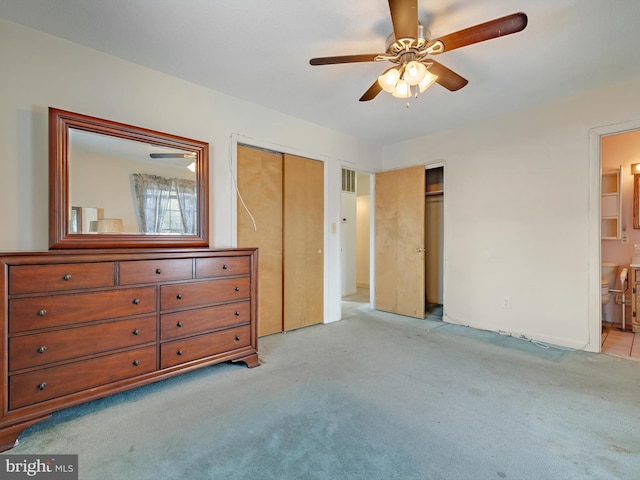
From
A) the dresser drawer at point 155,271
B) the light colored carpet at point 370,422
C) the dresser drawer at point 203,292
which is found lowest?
the light colored carpet at point 370,422

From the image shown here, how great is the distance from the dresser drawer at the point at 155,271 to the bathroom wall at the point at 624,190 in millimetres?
4789

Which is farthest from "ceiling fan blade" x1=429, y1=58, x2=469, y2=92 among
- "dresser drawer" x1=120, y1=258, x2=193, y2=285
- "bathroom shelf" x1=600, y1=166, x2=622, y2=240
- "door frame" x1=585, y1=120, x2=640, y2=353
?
"bathroom shelf" x1=600, y1=166, x2=622, y2=240

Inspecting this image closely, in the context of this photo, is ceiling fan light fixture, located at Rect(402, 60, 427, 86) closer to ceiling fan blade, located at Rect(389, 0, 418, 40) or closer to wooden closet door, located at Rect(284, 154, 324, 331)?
ceiling fan blade, located at Rect(389, 0, 418, 40)

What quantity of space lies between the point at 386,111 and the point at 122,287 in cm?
300

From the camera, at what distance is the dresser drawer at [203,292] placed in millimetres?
2150

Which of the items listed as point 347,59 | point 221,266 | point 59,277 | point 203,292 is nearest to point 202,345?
point 203,292

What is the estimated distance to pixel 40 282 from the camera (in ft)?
5.49

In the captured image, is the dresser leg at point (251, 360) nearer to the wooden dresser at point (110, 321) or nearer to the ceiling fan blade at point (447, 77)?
the wooden dresser at point (110, 321)

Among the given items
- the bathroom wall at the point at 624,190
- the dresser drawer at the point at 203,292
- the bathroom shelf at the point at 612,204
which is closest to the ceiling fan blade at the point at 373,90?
the dresser drawer at the point at 203,292

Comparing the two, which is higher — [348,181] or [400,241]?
[348,181]

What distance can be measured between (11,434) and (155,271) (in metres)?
1.06

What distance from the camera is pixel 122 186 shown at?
2.33m

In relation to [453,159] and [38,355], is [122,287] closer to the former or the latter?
[38,355]

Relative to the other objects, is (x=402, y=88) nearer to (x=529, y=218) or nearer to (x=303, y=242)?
(x=303, y=242)
